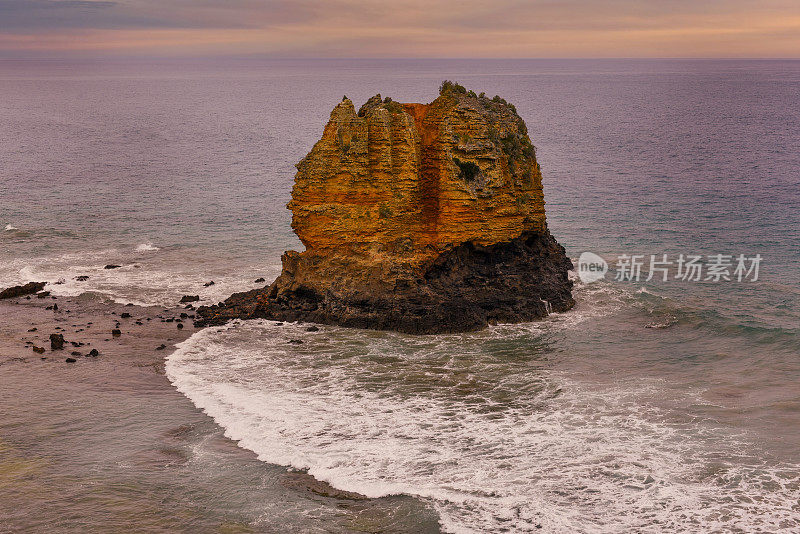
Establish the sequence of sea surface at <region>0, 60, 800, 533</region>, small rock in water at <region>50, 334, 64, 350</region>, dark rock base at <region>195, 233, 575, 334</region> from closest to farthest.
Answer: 1. sea surface at <region>0, 60, 800, 533</region>
2. small rock in water at <region>50, 334, 64, 350</region>
3. dark rock base at <region>195, 233, 575, 334</region>

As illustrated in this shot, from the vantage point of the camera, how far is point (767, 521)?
22344mm

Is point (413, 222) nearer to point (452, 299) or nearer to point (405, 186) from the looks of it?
point (405, 186)

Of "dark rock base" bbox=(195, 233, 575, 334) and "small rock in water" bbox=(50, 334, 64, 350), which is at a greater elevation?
"dark rock base" bbox=(195, 233, 575, 334)

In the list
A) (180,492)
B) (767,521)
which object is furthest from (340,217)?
(767,521)

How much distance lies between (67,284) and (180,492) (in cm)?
2785

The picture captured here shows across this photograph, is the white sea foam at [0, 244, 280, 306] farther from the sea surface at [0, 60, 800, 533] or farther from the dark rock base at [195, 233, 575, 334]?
the dark rock base at [195, 233, 575, 334]

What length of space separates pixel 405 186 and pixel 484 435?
15.5 m

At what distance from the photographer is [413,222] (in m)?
39.9

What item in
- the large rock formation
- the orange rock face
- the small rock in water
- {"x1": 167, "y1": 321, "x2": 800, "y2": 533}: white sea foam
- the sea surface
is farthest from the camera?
the orange rock face

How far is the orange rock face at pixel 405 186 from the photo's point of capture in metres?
39.4

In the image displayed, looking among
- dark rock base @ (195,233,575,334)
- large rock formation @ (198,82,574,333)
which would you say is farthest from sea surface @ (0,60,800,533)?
large rock formation @ (198,82,574,333)

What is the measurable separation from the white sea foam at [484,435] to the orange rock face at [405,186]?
5.16m

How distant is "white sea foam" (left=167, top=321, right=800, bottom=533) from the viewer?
23203 millimetres

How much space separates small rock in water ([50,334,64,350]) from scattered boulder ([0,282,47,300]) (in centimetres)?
989
